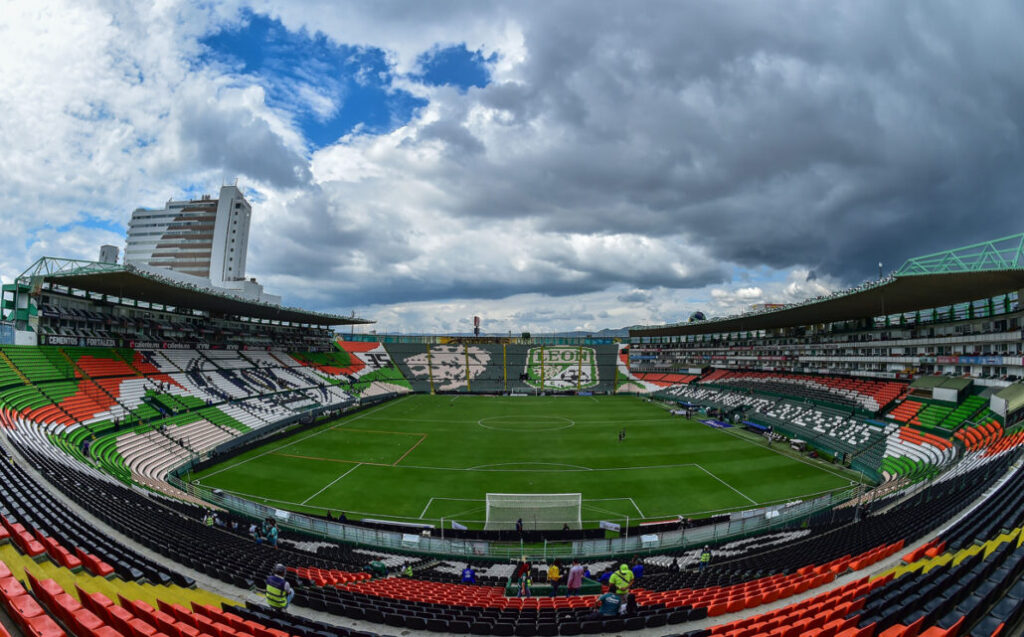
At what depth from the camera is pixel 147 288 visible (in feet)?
132

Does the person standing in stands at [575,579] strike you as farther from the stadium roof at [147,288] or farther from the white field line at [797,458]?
the stadium roof at [147,288]

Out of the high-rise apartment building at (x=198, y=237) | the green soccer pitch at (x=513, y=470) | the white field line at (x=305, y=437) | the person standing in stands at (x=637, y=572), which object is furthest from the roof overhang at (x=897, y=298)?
the high-rise apartment building at (x=198, y=237)

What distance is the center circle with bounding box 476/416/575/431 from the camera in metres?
46.4

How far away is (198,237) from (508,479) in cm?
8996

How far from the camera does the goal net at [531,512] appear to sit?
70.7 ft

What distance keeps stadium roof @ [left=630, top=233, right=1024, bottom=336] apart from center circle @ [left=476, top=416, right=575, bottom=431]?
26.6 m

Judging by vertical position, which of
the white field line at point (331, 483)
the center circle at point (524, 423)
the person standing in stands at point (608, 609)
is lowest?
the white field line at point (331, 483)

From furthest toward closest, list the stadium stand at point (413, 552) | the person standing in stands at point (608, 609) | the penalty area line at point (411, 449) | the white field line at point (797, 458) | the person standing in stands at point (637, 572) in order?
the penalty area line at point (411, 449), the white field line at point (797, 458), the person standing in stands at point (637, 572), the person standing in stands at point (608, 609), the stadium stand at point (413, 552)

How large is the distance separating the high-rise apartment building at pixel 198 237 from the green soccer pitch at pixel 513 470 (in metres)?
61.6

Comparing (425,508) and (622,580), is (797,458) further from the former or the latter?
(622,580)

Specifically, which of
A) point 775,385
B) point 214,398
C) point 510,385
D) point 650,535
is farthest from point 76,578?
point 510,385

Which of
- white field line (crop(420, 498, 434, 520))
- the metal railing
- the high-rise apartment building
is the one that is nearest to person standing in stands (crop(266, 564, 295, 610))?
the metal railing

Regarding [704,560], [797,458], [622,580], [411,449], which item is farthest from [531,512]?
[797,458]

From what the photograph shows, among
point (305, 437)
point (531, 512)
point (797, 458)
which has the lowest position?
point (305, 437)
